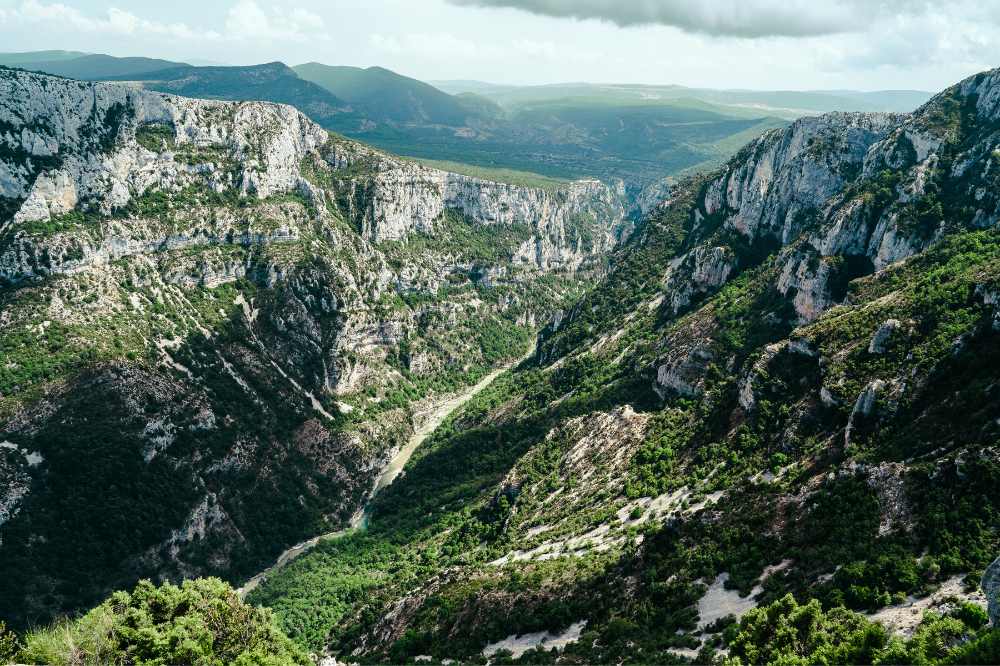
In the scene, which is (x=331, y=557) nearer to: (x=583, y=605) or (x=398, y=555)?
(x=398, y=555)

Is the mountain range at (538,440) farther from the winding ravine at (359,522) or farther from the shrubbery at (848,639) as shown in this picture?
the winding ravine at (359,522)

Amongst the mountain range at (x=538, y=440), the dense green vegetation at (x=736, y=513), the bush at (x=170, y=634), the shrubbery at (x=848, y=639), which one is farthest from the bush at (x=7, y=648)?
the shrubbery at (x=848, y=639)

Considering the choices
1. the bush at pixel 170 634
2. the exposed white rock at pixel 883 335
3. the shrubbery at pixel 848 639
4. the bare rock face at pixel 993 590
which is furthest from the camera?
the exposed white rock at pixel 883 335

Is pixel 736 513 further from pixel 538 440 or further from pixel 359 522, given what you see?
pixel 359 522

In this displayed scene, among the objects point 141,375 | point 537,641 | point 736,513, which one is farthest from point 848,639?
point 141,375

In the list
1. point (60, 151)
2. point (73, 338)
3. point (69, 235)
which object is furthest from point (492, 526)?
point (60, 151)

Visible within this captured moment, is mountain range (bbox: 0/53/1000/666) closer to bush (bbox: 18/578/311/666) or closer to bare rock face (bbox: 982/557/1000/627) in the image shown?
bare rock face (bbox: 982/557/1000/627)
